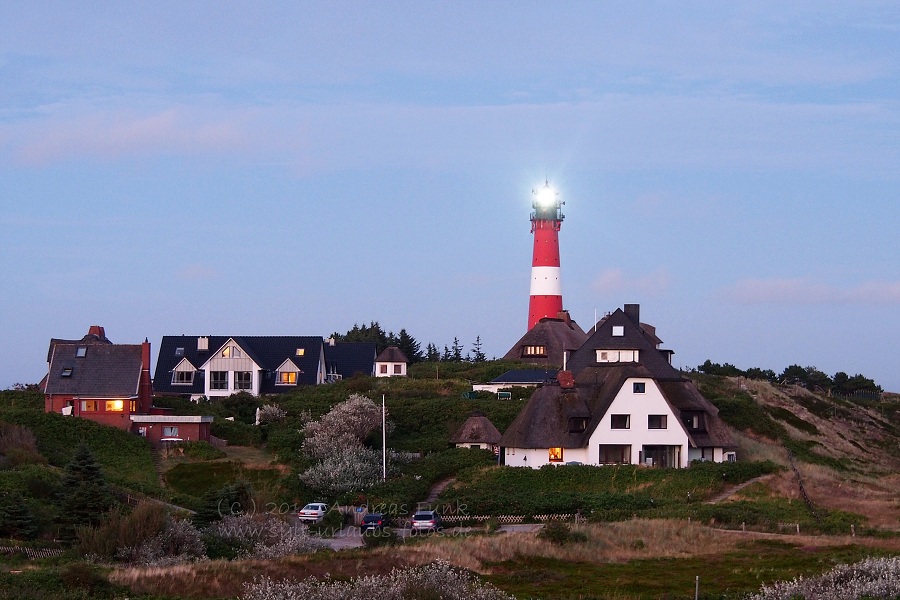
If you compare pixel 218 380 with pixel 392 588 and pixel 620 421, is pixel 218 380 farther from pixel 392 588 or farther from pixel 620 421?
pixel 392 588

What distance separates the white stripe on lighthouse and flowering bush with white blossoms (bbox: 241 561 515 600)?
60.3 meters

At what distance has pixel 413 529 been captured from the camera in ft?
142

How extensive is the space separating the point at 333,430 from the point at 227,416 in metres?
12.6

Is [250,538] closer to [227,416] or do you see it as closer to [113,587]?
[113,587]

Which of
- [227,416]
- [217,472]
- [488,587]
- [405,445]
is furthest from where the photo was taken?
[227,416]

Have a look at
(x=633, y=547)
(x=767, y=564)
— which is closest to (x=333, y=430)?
(x=633, y=547)

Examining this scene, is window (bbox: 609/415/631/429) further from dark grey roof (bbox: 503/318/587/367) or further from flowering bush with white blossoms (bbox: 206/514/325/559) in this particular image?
dark grey roof (bbox: 503/318/587/367)

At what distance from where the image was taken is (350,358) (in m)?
89.2

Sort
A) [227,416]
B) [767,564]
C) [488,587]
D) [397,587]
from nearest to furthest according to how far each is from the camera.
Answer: [397,587]
[488,587]
[767,564]
[227,416]

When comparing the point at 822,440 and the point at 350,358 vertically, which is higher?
the point at 350,358

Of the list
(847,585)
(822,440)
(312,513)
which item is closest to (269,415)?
(312,513)

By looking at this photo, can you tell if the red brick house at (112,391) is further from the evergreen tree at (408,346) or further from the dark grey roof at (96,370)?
the evergreen tree at (408,346)

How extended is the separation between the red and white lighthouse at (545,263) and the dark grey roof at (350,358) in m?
12.4

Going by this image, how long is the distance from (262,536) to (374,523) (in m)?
5.42
